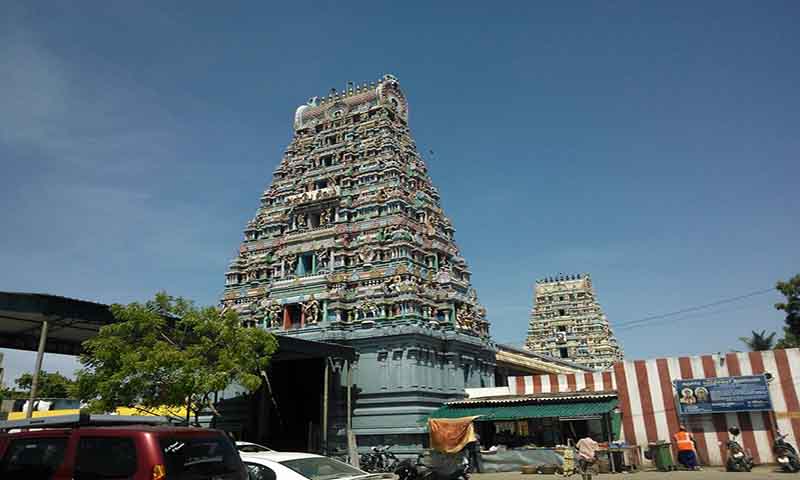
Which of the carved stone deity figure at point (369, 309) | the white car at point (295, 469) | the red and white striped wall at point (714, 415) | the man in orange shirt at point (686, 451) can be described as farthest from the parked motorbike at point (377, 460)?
the white car at point (295, 469)

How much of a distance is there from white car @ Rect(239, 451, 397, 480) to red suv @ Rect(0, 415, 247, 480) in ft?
4.97

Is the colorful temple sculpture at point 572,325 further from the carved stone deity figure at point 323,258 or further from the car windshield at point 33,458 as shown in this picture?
the car windshield at point 33,458

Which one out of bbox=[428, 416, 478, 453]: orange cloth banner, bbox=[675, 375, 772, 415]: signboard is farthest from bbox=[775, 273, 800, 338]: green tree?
bbox=[428, 416, 478, 453]: orange cloth banner

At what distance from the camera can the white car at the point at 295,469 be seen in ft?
28.7

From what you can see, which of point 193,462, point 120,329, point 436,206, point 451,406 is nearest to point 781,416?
point 451,406

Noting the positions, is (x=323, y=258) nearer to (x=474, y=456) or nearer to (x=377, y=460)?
(x=377, y=460)

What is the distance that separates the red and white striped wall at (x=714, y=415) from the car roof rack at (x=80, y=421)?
822 inches

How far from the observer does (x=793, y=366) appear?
21812 millimetres

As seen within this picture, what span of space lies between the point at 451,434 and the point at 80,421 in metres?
19.5

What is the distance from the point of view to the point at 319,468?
9.18 m

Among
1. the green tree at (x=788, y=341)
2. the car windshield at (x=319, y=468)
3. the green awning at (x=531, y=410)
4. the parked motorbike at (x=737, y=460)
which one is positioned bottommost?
the parked motorbike at (x=737, y=460)

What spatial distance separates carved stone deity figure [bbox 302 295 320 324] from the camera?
30.5 metres

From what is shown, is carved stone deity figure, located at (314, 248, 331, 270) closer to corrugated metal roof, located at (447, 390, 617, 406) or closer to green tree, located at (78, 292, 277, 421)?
corrugated metal roof, located at (447, 390, 617, 406)

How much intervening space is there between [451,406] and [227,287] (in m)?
16.4
